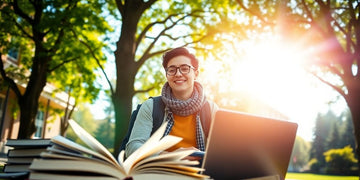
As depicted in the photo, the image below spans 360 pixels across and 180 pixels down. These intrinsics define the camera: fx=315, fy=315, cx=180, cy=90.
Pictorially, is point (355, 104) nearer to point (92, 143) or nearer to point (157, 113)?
point (157, 113)

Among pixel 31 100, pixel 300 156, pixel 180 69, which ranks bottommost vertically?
pixel 300 156

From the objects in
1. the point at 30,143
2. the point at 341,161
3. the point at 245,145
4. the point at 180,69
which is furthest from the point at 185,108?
the point at 341,161

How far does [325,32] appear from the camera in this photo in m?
11.1

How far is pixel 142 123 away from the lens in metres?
2.37

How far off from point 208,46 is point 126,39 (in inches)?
175

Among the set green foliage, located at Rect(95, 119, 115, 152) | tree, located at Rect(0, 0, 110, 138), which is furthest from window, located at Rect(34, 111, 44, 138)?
green foliage, located at Rect(95, 119, 115, 152)

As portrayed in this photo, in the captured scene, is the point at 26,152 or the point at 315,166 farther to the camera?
the point at 315,166

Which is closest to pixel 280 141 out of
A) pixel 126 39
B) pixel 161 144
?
pixel 161 144

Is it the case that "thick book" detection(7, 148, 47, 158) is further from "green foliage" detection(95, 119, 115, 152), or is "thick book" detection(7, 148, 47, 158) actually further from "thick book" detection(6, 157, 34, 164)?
"green foliage" detection(95, 119, 115, 152)

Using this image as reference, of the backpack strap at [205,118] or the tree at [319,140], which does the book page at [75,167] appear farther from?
the tree at [319,140]

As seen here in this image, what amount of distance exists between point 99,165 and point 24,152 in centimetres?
79

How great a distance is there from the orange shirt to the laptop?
959mm

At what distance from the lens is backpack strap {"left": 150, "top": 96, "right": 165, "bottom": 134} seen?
8.24 feet

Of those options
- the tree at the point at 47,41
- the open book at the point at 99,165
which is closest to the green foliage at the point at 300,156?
the tree at the point at 47,41
